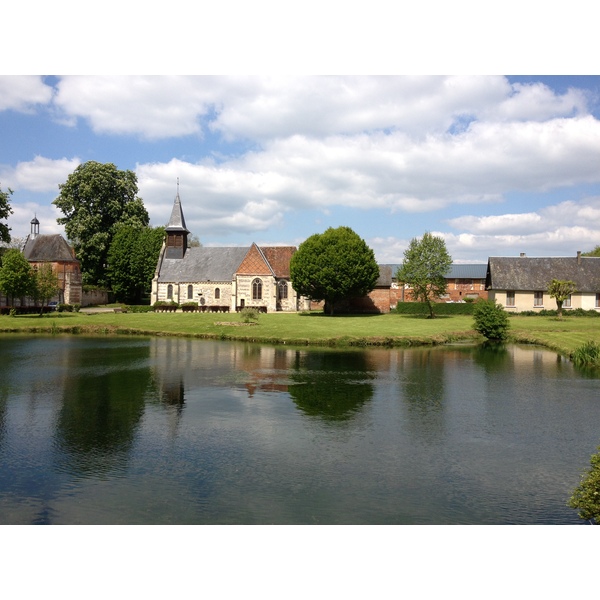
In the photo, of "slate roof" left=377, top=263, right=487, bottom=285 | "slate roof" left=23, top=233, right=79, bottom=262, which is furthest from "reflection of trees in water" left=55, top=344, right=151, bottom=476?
"slate roof" left=377, top=263, right=487, bottom=285

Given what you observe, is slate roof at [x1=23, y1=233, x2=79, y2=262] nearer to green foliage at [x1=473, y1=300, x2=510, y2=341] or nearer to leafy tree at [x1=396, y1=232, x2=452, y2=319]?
leafy tree at [x1=396, y1=232, x2=452, y2=319]

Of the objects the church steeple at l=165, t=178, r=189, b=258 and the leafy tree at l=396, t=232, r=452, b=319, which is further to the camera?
the church steeple at l=165, t=178, r=189, b=258

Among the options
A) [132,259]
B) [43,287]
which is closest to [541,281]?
[132,259]

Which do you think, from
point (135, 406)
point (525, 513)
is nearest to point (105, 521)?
point (525, 513)

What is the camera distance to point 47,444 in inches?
551

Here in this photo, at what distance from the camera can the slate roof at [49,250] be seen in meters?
63.2

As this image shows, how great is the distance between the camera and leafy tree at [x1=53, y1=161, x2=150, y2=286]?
65750 mm

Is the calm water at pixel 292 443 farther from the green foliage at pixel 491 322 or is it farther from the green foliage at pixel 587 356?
the green foliage at pixel 491 322

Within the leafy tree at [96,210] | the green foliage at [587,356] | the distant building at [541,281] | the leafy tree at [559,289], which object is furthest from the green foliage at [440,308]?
the leafy tree at [96,210]

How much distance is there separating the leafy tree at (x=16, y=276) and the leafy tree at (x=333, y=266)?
2506 centimetres

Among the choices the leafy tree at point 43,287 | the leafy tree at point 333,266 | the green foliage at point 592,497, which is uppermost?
the leafy tree at point 333,266

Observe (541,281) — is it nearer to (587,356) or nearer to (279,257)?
(279,257)

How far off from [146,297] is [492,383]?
199 feet

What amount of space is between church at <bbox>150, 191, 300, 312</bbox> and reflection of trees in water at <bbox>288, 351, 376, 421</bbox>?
33.3 meters
